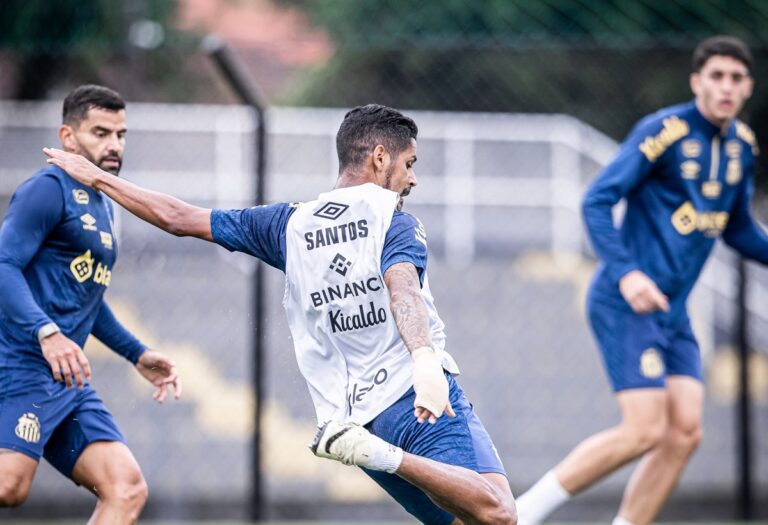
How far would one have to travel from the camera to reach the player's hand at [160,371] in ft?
18.3

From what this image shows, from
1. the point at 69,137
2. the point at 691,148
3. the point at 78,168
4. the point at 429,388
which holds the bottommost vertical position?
the point at 429,388

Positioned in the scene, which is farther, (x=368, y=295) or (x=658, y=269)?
(x=658, y=269)

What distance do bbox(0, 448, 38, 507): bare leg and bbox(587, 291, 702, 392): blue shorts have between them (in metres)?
3.04

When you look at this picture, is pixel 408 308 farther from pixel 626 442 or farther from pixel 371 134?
pixel 626 442

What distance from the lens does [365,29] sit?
17453 mm

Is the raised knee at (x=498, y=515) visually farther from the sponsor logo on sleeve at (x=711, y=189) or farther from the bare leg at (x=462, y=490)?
the sponsor logo on sleeve at (x=711, y=189)

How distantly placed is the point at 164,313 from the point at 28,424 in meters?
4.54

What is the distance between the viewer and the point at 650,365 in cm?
631

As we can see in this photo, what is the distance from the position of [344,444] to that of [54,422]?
1667mm

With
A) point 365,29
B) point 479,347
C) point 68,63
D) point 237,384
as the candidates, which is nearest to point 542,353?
point 479,347

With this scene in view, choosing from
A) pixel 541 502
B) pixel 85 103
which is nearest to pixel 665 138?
pixel 541 502

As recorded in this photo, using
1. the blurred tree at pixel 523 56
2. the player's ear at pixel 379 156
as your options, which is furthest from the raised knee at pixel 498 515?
the blurred tree at pixel 523 56

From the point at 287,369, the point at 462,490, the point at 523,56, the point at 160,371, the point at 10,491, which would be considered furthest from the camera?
the point at 523,56

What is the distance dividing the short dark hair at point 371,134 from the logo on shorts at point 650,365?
7.51ft
